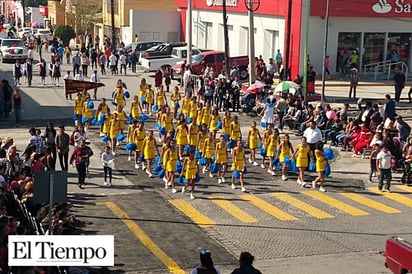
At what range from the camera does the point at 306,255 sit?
49.9ft

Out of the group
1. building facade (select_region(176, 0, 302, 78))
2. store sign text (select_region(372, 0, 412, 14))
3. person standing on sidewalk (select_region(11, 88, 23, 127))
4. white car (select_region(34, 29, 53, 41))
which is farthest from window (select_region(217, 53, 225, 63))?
white car (select_region(34, 29, 53, 41))

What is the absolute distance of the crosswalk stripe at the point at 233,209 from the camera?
17.6 meters

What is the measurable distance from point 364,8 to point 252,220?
25.4 m

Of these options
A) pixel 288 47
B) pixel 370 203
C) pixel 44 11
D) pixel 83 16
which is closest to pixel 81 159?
pixel 370 203

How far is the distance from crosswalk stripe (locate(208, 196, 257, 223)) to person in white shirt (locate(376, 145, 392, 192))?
4247 mm

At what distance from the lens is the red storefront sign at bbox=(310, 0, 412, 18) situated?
129 feet

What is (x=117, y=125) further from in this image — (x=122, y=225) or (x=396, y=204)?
(x=396, y=204)

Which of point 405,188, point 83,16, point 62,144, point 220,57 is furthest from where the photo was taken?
point 83,16

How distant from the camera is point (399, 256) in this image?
12391 mm

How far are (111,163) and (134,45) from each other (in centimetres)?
3092

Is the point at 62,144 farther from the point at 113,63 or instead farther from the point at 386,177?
the point at 113,63

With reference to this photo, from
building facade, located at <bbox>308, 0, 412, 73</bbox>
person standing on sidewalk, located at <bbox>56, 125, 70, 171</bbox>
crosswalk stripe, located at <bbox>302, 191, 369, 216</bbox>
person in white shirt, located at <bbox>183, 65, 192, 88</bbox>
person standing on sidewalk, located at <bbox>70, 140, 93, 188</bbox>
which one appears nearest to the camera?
crosswalk stripe, located at <bbox>302, 191, 369, 216</bbox>

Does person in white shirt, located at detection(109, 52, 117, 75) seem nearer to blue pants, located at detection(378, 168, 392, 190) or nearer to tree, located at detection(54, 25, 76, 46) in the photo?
tree, located at detection(54, 25, 76, 46)

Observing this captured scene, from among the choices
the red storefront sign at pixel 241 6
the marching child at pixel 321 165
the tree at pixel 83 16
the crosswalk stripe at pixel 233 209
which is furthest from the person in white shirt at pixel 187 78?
the tree at pixel 83 16
